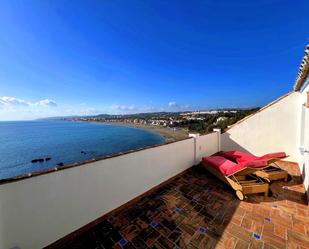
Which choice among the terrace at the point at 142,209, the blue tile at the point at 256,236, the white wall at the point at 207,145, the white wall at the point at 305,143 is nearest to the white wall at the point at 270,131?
the white wall at the point at 305,143

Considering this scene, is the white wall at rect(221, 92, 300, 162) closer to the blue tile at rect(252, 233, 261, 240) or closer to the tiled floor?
the tiled floor

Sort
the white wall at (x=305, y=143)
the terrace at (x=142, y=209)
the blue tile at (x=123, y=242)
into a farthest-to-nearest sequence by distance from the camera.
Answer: the white wall at (x=305, y=143)
the blue tile at (x=123, y=242)
the terrace at (x=142, y=209)

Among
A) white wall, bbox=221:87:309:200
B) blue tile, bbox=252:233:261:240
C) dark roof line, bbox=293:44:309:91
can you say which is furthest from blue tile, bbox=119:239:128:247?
white wall, bbox=221:87:309:200

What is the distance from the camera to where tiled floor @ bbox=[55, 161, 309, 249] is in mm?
1874

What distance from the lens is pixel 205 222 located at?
2227mm

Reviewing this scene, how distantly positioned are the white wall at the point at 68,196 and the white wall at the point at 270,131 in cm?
405

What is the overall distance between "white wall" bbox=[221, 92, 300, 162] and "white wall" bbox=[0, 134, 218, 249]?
4049mm

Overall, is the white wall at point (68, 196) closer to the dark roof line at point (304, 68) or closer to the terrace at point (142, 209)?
the terrace at point (142, 209)

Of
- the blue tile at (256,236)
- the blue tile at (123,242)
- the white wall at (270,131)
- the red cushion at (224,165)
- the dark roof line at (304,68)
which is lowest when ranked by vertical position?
the blue tile at (123,242)

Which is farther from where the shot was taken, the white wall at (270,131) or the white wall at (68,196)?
the white wall at (270,131)

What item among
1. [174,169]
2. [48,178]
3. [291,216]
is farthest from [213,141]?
[48,178]

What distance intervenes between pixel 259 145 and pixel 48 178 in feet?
20.8

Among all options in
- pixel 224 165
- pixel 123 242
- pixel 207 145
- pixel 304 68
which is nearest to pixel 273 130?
pixel 207 145

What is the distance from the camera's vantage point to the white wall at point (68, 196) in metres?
1.57
